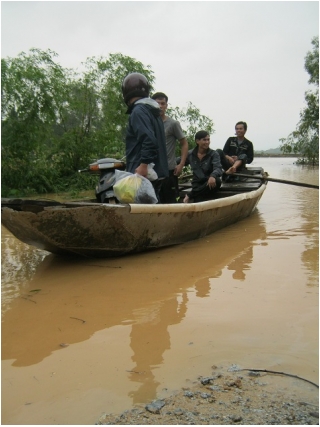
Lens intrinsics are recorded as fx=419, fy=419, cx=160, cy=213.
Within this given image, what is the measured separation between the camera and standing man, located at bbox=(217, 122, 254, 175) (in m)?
7.23

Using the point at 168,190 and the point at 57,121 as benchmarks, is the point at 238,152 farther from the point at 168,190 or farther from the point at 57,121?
the point at 57,121

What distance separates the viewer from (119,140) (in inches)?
484

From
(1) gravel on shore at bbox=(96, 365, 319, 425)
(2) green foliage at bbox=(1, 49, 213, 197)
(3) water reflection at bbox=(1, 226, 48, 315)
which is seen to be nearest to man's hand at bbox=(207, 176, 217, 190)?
(3) water reflection at bbox=(1, 226, 48, 315)

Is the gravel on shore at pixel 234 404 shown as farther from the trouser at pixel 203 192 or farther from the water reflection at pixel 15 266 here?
the trouser at pixel 203 192

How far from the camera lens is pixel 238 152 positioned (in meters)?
7.43

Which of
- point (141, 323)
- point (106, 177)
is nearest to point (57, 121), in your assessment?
point (106, 177)

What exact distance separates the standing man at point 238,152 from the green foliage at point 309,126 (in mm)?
15472

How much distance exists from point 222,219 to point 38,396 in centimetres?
382

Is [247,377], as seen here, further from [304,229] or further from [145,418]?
[304,229]

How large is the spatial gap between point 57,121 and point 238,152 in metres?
5.83

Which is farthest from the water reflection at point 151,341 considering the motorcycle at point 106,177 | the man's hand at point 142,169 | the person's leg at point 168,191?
the person's leg at point 168,191

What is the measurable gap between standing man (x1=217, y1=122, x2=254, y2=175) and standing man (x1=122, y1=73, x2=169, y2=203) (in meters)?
3.17

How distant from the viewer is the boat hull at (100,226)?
3443 millimetres

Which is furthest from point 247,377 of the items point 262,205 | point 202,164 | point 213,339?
point 262,205
